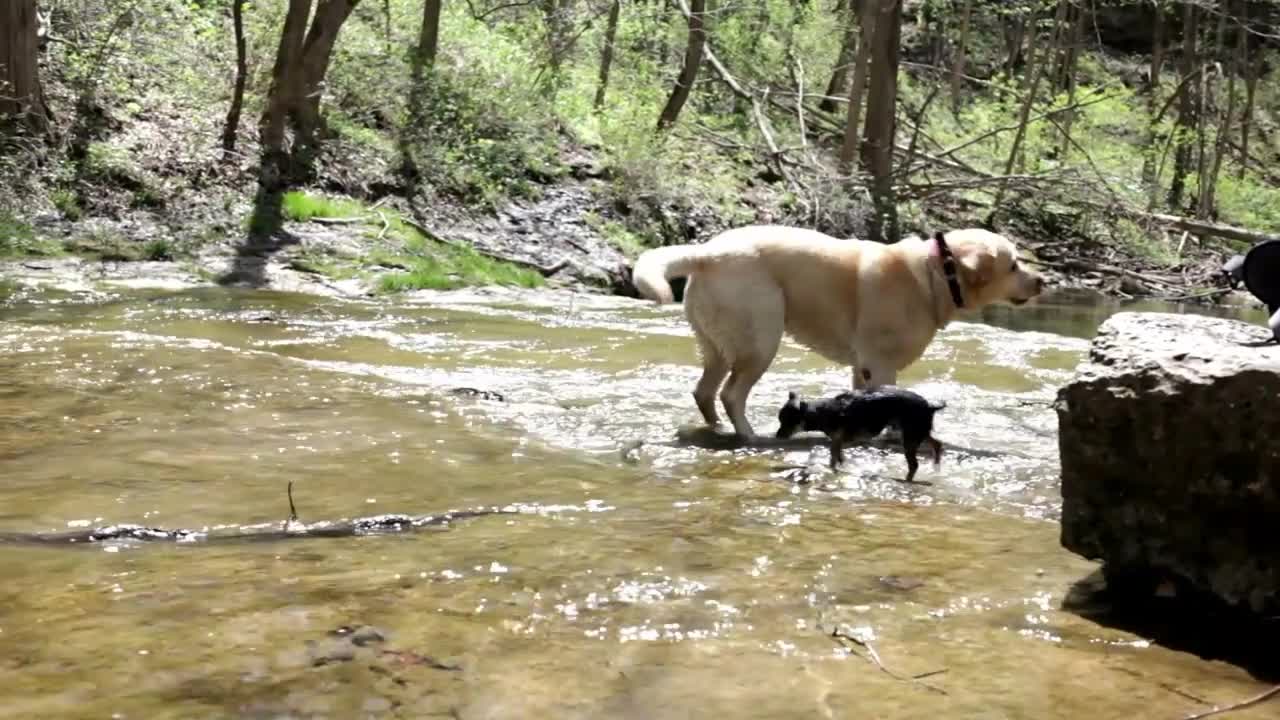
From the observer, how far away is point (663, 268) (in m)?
6.58

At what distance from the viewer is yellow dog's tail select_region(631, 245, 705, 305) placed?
21.0 ft

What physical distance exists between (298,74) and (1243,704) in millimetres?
15147

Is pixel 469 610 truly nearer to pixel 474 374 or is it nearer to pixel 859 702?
pixel 859 702

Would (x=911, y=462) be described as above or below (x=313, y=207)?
below

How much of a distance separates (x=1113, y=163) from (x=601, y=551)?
29.8 m

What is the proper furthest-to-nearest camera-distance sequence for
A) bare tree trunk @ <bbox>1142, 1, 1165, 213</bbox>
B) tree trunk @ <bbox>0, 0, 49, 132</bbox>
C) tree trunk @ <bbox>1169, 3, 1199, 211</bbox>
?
tree trunk @ <bbox>1169, 3, 1199, 211</bbox>, bare tree trunk @ <bbox>1142, 1, 1165, 213</bbox>, tree trunk @ <bbox>0, 0, 49, 132</bbox>

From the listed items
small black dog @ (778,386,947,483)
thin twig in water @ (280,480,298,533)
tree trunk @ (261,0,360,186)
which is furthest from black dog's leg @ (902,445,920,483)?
tree trunk @ (261,0,360,186)

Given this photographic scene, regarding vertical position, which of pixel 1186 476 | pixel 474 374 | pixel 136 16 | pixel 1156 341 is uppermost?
pixel 136 16

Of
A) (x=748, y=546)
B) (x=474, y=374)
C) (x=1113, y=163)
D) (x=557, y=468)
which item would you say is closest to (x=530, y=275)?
(x=474, y=374)

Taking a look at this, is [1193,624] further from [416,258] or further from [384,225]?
[384,225]

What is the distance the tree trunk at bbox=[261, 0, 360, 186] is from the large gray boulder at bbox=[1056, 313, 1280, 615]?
1359cm

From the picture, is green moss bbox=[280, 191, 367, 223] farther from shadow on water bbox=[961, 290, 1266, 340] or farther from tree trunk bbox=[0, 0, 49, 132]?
shadow on water bbox=[961, 290, 1266, 340]

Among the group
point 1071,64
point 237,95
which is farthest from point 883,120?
point 1071,64

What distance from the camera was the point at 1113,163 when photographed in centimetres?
3031
